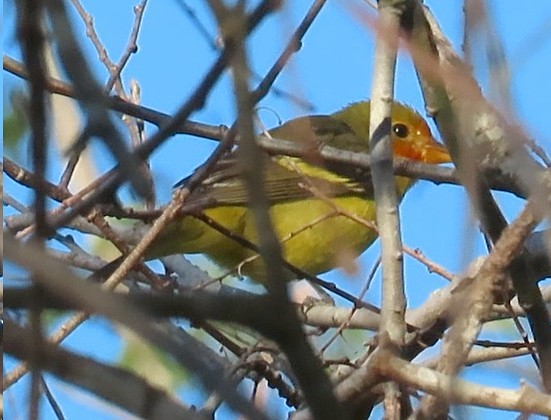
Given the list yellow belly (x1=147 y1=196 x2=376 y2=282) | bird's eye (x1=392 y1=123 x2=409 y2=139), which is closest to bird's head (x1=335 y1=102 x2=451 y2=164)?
bird's eye (x1=392 y1=123 x2=409 y2=139)

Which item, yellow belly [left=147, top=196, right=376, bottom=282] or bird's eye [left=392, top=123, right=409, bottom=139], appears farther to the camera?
bird's eye [left=392, top=123, right=409, bottom=139]

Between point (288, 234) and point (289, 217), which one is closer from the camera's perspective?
point (288, 234)

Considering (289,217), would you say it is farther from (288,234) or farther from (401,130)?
(401,130)

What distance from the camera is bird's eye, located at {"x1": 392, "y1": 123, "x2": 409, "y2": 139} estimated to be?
6334mm

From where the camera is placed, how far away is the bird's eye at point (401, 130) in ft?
20.8

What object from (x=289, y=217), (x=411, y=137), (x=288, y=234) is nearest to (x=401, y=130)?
(x=411, y=137)

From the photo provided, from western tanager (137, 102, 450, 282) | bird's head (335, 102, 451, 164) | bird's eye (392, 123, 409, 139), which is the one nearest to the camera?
western tanager (137, 102, 450, 282)

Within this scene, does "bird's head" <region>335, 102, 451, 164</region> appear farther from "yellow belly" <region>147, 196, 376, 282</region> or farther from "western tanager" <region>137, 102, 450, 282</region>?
"yellow belly" <region>147, 196, 376, 282</region>

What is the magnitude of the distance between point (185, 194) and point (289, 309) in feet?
4.77

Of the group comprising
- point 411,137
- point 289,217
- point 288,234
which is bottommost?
point 288,234

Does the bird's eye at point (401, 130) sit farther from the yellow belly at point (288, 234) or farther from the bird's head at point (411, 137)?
the yellow belly at point (288, 234)

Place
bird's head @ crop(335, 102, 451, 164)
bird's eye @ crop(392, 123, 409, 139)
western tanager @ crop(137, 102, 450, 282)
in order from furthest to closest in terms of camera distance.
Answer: bird's eye @ crop(392, 123, 409, 139)
bird's head @ crop(335, 102, 451, 164)
western tanager @ crop(137, 102, 450, 282)

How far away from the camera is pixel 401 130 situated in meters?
6.36

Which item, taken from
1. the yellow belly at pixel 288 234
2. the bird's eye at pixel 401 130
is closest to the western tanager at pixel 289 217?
the yellow belly at pixel 288 234
